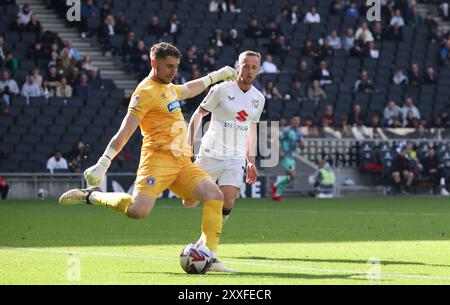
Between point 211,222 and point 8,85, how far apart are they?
19.2m

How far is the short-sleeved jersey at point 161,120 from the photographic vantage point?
35.5ft

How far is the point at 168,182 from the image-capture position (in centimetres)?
1091

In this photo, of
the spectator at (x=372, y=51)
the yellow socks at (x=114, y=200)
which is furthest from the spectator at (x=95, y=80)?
the yellow socks at (x=114, y=200)

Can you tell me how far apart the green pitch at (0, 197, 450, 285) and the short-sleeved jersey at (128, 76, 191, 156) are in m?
1.22

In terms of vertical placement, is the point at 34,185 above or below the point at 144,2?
below

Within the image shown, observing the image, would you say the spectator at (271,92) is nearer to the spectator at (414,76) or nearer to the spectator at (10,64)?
the spectator at (414,76)

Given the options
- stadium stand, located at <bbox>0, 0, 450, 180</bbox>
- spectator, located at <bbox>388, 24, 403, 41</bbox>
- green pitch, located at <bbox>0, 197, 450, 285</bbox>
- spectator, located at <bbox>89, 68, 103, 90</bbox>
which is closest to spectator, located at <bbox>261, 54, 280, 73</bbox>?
stadium stand, located at <bbox>0, 0, 450, 180</bbox>

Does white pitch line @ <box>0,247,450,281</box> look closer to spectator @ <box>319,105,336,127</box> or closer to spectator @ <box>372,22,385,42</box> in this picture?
spectator @ <box>319,105,336,127</box>

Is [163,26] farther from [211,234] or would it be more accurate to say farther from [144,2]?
[211,234]

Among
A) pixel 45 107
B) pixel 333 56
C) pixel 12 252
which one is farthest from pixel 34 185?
pixel 12 252

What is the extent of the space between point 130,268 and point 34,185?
1750 cm

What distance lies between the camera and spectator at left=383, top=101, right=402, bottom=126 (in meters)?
32.3

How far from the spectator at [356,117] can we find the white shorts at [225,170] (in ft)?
62.7

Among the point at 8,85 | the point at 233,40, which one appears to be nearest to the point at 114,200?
the point at 8,85
